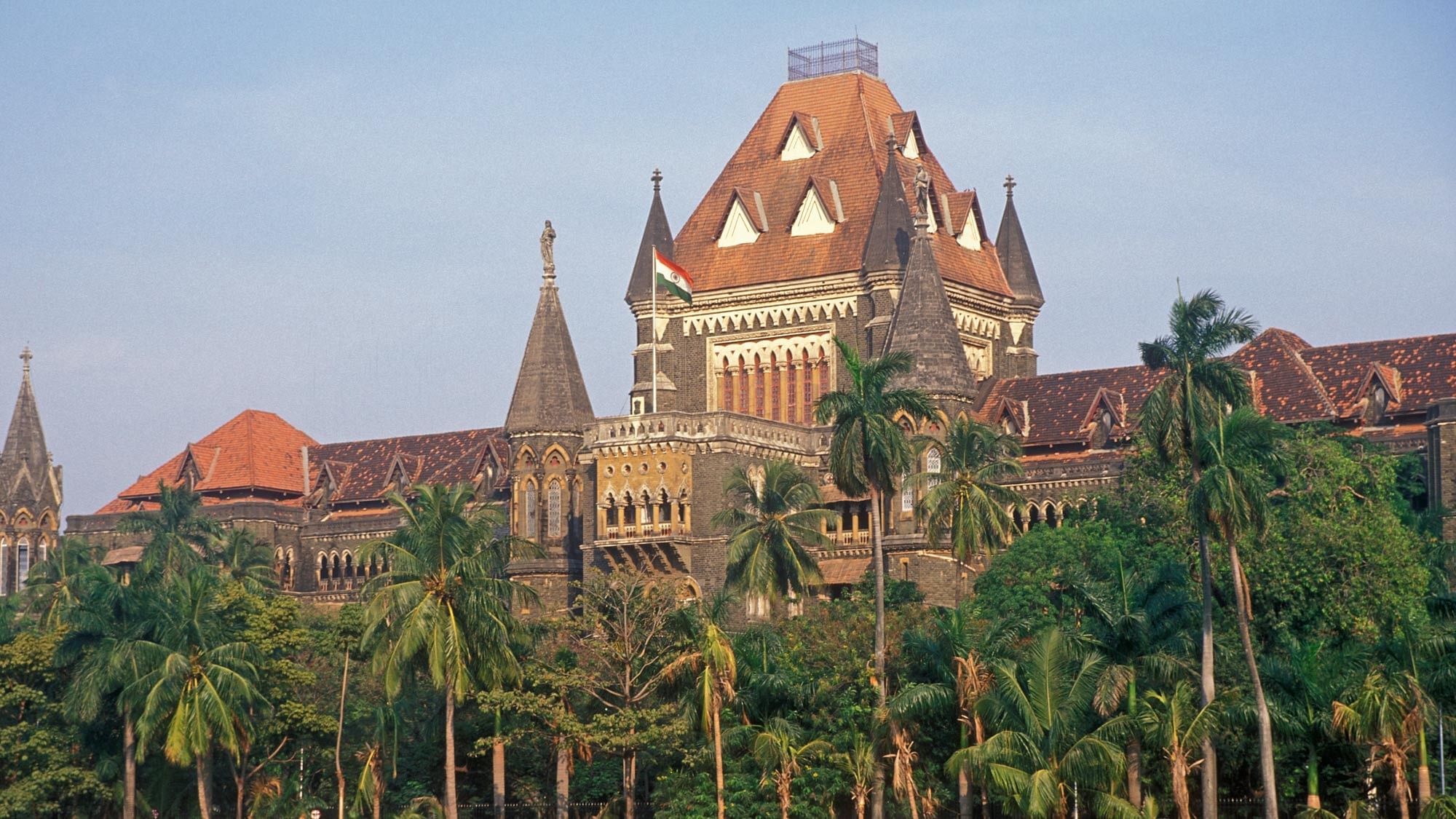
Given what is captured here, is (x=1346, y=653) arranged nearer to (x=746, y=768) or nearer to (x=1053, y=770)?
(x=1053, y=770)

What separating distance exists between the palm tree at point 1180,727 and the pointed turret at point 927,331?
26020 millimetres

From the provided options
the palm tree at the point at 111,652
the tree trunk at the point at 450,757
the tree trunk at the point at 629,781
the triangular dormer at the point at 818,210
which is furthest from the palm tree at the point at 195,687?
the triangular dormer at the point at 818,210

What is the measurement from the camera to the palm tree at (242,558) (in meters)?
90.1

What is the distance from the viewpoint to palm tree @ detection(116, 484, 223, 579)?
88688 mm

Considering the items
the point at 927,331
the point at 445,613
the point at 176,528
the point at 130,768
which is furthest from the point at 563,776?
the point at 176,528

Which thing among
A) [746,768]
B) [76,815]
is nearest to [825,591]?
[746,768]

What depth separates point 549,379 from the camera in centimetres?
8344

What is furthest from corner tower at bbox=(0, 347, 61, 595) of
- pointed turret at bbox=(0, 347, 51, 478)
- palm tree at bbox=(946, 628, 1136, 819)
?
palm tree at bbox=(946, 628, 1136, 819)

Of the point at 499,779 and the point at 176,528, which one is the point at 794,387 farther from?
the point at 499,779

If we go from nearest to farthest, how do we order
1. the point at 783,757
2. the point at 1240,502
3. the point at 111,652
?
the point at 1240,502 < the point at 783,757 < the point at 111,652

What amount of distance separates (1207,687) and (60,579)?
167 ft

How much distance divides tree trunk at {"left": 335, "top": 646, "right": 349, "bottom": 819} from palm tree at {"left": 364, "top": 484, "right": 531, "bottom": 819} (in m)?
4.78

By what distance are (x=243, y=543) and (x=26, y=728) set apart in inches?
919

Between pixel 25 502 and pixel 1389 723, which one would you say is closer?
pixel 1389 723
